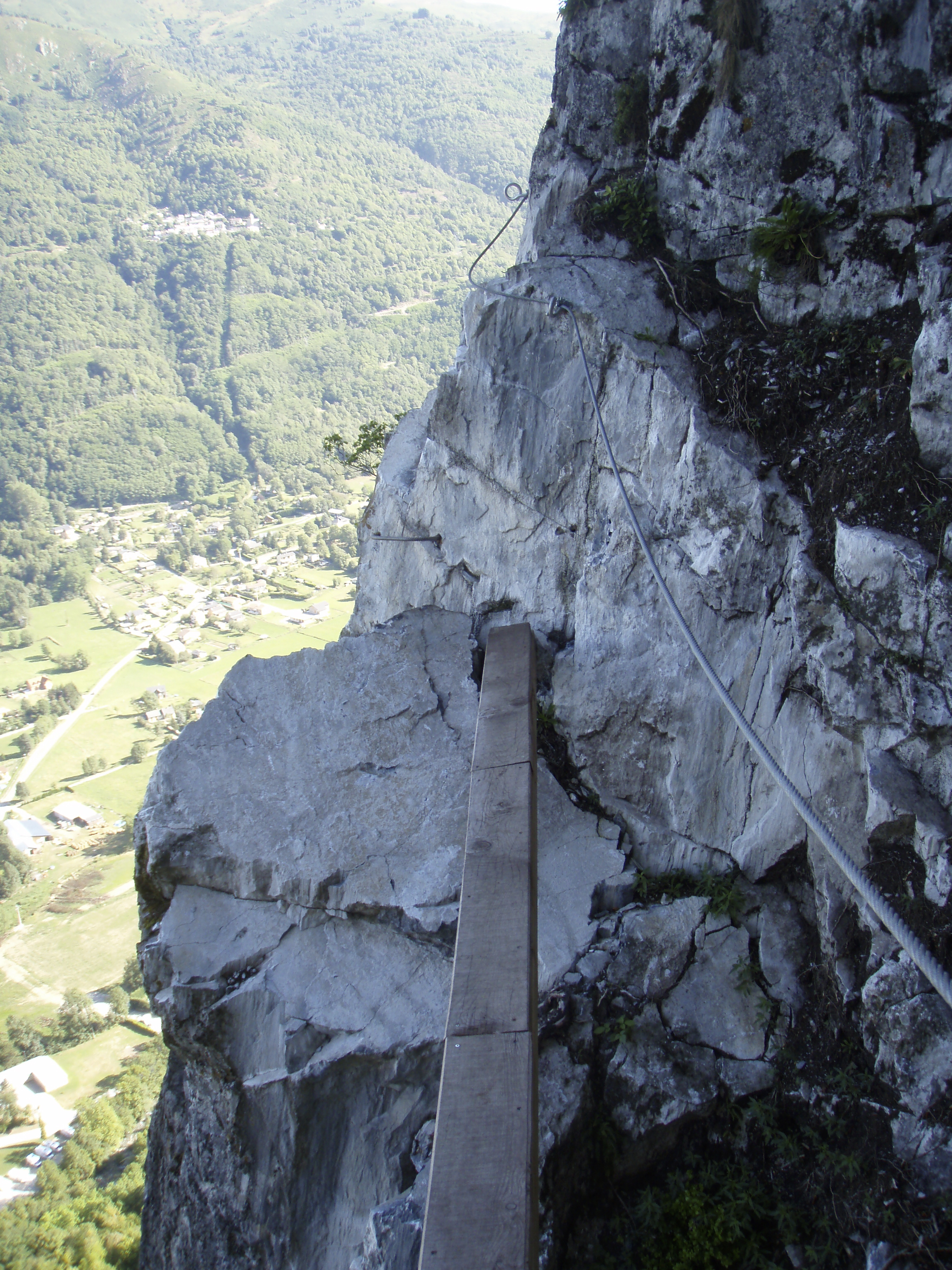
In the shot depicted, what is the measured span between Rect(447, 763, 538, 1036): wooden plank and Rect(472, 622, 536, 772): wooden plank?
178 millimetres

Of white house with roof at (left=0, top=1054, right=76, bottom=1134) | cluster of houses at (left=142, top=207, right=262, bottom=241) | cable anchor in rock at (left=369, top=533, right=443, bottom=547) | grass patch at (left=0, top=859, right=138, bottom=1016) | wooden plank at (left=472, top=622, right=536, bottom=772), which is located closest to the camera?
wooden plank at (left=472, top=622, right=536, bottom=772)

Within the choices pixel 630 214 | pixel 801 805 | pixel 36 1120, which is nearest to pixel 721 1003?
pixel 801 805

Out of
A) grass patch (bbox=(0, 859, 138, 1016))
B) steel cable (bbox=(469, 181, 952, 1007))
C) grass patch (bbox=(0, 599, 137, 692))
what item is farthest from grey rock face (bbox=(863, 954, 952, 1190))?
grass patch (bbox=(0, 599, 137, 692))

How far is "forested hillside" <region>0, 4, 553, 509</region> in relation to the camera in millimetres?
133250

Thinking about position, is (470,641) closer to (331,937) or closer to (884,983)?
(331,937)

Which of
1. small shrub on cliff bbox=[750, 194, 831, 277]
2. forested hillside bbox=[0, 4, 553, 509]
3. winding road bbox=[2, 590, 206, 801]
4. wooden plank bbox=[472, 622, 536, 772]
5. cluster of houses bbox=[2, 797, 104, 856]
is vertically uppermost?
forested hillside bbox=[0, 4, 553, 509]

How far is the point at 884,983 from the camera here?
454 cm

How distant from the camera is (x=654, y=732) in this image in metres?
6.52

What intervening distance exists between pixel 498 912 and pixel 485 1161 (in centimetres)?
155

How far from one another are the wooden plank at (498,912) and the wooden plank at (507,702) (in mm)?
178

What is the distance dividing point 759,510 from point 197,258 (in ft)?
608

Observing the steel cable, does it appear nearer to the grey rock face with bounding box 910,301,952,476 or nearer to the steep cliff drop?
the steep cliff drop

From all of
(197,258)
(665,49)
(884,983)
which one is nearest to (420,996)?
(884,983)

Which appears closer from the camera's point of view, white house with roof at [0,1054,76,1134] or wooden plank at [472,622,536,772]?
wooden plank at [472,622,536,772]
